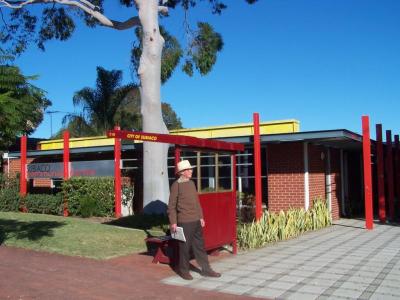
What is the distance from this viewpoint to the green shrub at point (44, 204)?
18.6 m

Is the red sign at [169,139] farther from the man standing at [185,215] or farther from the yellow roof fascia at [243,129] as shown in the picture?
the yellow roof fascia at [243,129]

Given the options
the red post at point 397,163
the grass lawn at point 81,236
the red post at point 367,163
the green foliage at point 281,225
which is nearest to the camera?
the grass lawn at point 81,236

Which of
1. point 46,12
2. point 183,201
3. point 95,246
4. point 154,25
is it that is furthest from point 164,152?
point 46,12

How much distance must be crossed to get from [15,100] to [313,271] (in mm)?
5401

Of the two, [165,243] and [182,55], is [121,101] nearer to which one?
[182,55]

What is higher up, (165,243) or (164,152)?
(164,152)

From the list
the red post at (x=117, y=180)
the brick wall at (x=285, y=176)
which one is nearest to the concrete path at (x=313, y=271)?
the brick wall at (x=285, y=176)

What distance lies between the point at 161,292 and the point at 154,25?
10.2 metres

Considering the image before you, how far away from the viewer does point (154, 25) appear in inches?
608

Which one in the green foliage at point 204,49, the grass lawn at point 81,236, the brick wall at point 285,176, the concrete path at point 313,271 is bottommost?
the concrete path at point 313,271

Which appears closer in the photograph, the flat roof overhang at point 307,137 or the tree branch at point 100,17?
the flat roof overhang at point 307,137

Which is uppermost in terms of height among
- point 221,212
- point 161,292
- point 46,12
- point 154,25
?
point 46,12

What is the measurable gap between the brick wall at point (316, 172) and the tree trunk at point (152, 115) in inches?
172

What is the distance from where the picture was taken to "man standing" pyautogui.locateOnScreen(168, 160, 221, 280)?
7.75m
